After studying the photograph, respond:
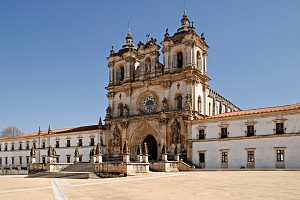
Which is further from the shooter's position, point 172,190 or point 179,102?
point 179,102

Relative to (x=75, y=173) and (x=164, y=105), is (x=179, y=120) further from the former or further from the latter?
(x=75, y=173)

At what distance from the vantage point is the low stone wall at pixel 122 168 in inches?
1194

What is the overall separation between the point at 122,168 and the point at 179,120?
14023mm

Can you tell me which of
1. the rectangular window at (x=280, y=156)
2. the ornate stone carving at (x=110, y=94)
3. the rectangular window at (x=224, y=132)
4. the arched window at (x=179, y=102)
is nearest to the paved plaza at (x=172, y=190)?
the rectangular window at (x=280, y=156)

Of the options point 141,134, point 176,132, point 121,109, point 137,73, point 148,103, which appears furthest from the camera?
point 121,109

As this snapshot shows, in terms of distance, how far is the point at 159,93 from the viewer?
1815 inches

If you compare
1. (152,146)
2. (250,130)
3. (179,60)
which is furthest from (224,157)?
→ (179,60)

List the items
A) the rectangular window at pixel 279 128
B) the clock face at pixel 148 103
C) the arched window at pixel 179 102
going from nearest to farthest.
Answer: the rectangular window at pixel 279 128, the arched window at pixel 179 102, the clock face at pixel 148 103

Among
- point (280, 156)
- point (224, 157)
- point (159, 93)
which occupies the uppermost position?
point (159, 93)

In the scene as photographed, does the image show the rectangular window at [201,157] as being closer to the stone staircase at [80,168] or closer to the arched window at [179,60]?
the stone staircase at [80,168]

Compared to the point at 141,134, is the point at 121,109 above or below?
above

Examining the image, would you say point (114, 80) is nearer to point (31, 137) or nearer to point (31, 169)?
point (31, 169)

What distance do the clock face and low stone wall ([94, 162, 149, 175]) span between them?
1501 cm

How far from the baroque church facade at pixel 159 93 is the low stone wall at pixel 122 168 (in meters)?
9.70
